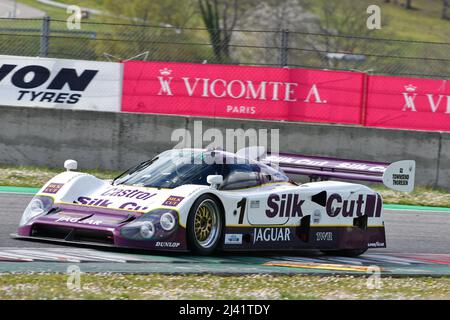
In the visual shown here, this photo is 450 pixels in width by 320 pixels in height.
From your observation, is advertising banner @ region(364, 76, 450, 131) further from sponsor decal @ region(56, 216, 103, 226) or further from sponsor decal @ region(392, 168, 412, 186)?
sponsor decal @ region(56, 216, 103, 226)

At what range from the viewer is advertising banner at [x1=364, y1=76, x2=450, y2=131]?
1623 centimetres

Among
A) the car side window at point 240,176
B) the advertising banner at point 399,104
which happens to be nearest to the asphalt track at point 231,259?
the car side window at point 240,176

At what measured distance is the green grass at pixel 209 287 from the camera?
6.70 meters

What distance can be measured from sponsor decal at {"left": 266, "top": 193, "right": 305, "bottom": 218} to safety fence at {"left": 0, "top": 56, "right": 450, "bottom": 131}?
6.47 metres

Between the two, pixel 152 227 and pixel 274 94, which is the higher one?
pixel 274 94

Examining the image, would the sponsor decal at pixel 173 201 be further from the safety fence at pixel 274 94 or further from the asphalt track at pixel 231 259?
the safety fence at pixel 274 94

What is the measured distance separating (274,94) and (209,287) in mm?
9151

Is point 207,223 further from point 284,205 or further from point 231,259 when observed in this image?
point 284,205

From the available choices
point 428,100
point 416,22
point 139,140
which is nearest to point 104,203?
point 139,140

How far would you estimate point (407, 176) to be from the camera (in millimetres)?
9766

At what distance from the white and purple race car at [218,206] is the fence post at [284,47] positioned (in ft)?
19.0

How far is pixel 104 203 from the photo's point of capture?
8945 millimetres
